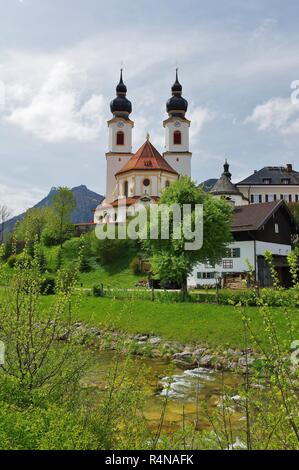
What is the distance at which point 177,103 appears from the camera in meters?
79.8

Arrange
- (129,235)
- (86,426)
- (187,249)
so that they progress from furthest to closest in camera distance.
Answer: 1. (129,235)
2. (187,249)
3. (86,426)

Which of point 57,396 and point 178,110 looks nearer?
point 57,396

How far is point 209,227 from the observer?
95.3ft

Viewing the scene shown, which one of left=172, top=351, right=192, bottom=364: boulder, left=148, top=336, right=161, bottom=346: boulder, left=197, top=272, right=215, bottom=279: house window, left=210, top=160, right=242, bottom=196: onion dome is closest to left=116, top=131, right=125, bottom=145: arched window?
left=210, top=160, right=242, bottom=196: onion dome

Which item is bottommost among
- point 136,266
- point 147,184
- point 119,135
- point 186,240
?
point 136,266

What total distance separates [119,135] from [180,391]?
224 feet

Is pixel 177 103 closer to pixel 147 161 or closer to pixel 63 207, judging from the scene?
pixel 147 161

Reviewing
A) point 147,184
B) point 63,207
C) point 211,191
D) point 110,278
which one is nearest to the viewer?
point 110,278

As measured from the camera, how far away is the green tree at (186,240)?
28.3 m

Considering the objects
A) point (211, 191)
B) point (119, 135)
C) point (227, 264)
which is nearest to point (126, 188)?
point (211, 191)

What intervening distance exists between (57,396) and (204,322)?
17048 millimetres

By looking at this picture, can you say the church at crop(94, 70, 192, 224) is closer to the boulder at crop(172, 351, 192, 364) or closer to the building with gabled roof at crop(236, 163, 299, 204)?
the building with gabled roof at crop(236, 163, 299, 204)
